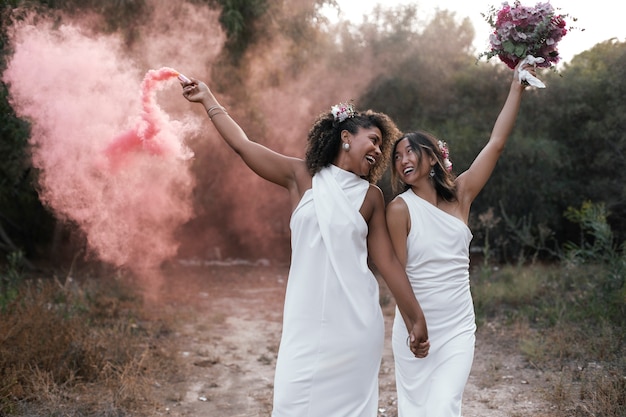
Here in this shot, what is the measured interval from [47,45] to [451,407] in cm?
508

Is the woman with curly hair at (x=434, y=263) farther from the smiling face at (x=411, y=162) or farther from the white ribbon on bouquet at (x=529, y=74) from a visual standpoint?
the white ribbon on bouquet at (x=529, y=74)

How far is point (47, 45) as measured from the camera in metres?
6.28

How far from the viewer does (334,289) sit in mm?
3275

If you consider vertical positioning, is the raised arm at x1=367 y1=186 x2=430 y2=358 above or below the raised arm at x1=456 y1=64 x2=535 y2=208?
below

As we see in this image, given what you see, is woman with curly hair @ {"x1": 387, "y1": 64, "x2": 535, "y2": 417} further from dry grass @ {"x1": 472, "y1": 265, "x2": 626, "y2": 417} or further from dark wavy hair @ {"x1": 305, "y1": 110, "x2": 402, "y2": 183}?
dry grass @ {"x1": 472, "y1": 265, "x2": 626, "y2": 417}

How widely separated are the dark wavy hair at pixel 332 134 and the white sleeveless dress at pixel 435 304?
0.40m

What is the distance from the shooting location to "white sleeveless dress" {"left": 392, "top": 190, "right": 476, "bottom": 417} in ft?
11.5

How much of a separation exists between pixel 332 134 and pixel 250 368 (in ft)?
12.6

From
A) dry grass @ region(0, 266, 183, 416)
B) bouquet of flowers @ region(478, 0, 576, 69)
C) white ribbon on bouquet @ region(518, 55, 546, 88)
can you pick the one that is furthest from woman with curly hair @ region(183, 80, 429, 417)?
dry grass @ region(0, 266, 183, 416)

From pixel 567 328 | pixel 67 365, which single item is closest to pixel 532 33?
pixel 567 328

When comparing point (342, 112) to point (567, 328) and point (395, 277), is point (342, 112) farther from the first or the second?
point (567, 328)

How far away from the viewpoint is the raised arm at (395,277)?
342cm

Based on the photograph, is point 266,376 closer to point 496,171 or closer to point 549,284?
point 549,284

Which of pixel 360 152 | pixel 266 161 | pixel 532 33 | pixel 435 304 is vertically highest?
pixel 532 33
